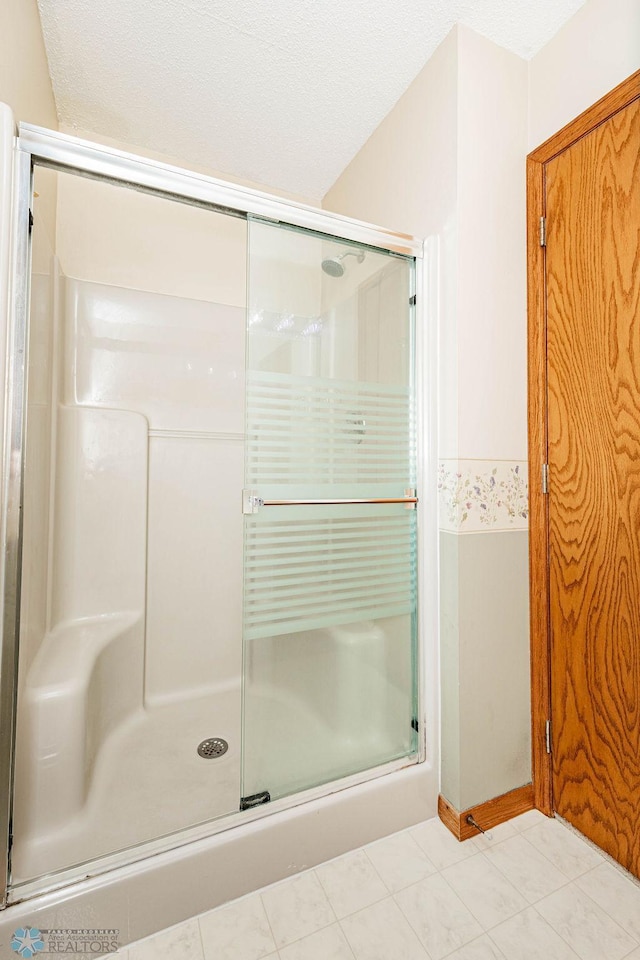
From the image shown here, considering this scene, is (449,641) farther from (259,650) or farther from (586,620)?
(259,650)

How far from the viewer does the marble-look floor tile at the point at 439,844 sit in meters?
1.22

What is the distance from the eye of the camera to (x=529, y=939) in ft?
3.31

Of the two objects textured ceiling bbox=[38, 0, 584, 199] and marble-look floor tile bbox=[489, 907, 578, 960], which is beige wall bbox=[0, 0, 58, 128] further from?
marble-look floor tile bbox=[489, 907, 578, 960]

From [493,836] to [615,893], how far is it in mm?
294

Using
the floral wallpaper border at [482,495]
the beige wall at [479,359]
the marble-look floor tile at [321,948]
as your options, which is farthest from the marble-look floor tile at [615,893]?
the floral wallpaper border at [482,495]

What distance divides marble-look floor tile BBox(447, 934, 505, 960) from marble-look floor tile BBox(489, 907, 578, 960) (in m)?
0.01

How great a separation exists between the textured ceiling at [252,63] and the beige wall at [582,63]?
6 cm

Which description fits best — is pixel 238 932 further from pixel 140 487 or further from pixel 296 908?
pixel 140 487

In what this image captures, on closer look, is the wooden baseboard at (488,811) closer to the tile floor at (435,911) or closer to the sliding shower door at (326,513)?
the tile floor at (435,911)

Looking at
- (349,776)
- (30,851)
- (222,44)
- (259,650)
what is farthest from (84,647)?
(222,44)

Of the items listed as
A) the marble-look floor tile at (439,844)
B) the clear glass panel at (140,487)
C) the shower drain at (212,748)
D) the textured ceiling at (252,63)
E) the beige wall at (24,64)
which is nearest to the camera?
the beige wall at (24,64)

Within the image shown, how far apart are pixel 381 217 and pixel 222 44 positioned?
73 centimetres

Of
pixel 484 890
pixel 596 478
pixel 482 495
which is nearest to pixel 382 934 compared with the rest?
pixel 484 890

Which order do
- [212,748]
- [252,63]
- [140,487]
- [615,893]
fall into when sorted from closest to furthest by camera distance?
[615,893], [252,63], [212,748], [140,487]
